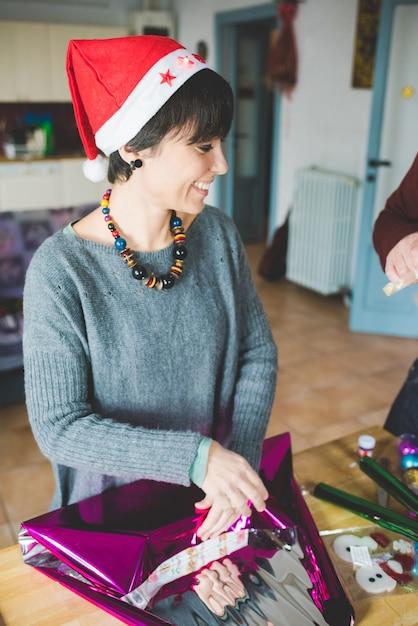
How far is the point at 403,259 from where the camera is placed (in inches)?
42.9

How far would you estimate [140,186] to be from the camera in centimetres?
98

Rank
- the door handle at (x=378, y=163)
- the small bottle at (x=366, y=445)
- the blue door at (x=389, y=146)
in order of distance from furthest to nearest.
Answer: the door handle at (x=378, y=163) < the blue door at (x=389, y=146) < the small bottle at (x=366, y=445)

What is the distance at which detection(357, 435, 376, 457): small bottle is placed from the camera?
1166 millimetres

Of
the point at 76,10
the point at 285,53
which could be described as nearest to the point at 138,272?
the point at 285,53

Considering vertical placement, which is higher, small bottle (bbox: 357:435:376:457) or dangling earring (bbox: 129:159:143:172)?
dangling earring (bbox: 129:159:143:172)

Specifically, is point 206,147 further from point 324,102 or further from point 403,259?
point 324,102

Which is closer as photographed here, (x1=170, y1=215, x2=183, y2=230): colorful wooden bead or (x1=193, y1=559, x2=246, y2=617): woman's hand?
(x1=193, y1=559, x2=246, y2=617): woman's hand

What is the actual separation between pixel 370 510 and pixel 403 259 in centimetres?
46

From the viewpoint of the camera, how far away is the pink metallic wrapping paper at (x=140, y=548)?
81cm

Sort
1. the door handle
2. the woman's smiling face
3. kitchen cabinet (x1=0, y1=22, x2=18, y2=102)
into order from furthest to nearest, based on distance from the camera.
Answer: kitchen cabinet (x1=0, y1=22, x2=18, y2=102), the door handle, the woman's smiling face

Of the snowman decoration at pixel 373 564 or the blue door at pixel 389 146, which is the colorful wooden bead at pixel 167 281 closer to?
the snowman decoration at pixel 373 564

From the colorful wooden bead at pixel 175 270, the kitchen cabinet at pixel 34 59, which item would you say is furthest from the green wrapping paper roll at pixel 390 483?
the kitchen cabinet at pixel 34 59

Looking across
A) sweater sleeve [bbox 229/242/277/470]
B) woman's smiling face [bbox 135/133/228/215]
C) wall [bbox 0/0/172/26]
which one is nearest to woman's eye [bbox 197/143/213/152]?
woman's smiling face [bbox 135/133/228/215]

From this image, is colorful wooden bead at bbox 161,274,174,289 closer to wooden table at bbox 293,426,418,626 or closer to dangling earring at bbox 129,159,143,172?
dangling earring at bbox 129,159,143,172
